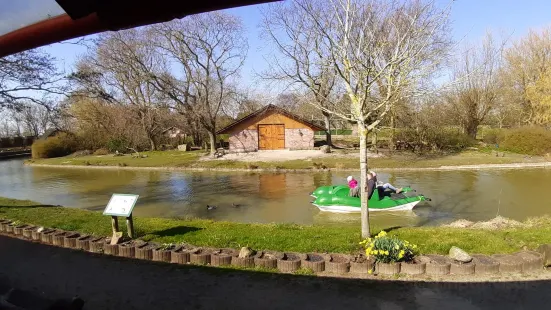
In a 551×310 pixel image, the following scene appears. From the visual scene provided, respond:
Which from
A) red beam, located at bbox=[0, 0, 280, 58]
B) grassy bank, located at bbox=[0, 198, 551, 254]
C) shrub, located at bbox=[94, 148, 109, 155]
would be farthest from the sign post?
shrub, located at bbox=[94, 148, 109, 155]

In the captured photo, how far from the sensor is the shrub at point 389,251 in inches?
266

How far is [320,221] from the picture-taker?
40.6ft

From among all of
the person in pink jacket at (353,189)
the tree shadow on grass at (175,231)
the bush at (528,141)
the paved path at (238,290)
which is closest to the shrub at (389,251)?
the paved path at (238,290)

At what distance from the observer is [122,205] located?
8.66 m

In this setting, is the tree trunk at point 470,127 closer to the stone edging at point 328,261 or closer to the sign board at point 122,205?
the stone edging at point 328,261

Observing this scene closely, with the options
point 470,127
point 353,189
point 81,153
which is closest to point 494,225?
point 353,189

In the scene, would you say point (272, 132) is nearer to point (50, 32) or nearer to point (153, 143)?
point (153, 143)

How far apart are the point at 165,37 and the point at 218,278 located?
3000cm

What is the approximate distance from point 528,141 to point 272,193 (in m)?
21.8

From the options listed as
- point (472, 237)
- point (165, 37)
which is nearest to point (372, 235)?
point (472, 237)

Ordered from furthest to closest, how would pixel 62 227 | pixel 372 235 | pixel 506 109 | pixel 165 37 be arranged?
pixel 506 109
pixel 165 37
pixel 62 227
pixel 372 235

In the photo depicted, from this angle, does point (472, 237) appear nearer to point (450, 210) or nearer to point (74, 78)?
point (450, 210)

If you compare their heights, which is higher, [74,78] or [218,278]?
[74,78]

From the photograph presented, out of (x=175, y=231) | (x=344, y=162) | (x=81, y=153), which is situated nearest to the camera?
(x=175, y=231)
